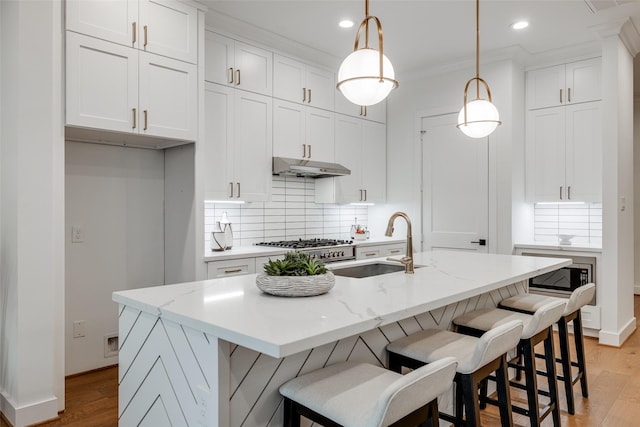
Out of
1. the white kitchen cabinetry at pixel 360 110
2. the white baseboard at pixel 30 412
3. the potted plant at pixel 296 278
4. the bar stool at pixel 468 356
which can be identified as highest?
the white kitchen cabinetry at pixel 360 110

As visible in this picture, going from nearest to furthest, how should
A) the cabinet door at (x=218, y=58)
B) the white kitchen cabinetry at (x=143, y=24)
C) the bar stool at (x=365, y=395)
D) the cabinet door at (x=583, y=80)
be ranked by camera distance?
1. the bar stool at (x=365, y=395)
2. the white kitchen cabinetry at (x=143, y=24)
3. the cabinet door at (x=218, y=58)
4. the cabinet door at (x=583, y=80)

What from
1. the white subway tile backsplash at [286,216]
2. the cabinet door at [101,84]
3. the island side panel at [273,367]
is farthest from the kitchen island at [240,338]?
the white subway tile backsplash at [286,216]

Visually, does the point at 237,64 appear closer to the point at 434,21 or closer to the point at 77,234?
the point at 434,21

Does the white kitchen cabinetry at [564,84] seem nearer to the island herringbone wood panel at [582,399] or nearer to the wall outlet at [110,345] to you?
the island herringbone wood panel at [582,399]

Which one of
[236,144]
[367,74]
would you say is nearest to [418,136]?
[236,144]

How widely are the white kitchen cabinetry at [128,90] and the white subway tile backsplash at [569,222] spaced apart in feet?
12.4

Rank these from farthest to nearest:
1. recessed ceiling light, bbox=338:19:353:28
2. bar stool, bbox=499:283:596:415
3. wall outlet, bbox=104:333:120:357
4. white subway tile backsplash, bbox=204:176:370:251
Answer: white subway tile backsplash, bbox=204:176:370:251
recessed ceiling light, bbox=338:19:353:28
wall outlet, bbox=104:333:120:357
bar stool, bbox=499:283:596:415

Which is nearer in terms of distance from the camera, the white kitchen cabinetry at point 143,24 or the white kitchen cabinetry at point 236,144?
the white kitchen cabinetry at point 143,24

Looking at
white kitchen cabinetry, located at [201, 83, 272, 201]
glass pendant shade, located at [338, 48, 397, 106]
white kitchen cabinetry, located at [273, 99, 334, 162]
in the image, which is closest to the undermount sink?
glass pendant shade, located at [338, 48, 397, 106]

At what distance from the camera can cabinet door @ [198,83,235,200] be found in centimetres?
365

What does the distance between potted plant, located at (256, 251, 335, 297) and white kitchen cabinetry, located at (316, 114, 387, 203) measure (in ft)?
9.42

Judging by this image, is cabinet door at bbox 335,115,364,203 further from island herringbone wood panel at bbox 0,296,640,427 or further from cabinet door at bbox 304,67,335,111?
island herringbone wood panel at bbox 0,296,640,427

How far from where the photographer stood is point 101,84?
111 inches

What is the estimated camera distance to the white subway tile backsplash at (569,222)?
15.1 ft
